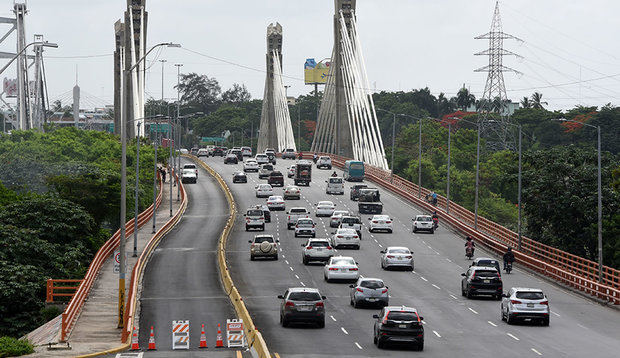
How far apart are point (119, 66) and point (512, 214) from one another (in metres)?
70.6

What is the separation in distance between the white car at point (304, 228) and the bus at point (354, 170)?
42.0 metres

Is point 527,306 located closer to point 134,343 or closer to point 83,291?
point 134,343

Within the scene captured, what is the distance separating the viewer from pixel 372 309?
43781 millimetres

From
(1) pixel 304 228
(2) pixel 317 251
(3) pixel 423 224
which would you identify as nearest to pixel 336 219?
(1) pixel 304 228

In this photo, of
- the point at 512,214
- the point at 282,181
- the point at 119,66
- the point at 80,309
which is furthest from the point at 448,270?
the point at 119,66

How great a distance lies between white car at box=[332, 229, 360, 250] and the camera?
6769 centimetres

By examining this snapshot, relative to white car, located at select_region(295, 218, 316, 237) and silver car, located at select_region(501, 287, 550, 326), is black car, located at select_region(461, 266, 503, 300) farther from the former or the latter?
white car, located at select_region(295, 218, 316, 237)

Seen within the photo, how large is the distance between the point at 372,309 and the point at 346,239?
943 inches

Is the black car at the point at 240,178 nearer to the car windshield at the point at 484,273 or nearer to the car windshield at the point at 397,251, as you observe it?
the car windshield at the point at 397,251

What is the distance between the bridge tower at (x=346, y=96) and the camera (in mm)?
138500

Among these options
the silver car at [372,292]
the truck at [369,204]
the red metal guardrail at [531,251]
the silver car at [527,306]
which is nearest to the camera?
the silver car at [527,306]

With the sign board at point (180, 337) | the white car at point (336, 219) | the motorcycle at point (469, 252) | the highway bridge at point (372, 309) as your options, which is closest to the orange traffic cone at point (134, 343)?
the sign board at point (180, 337)

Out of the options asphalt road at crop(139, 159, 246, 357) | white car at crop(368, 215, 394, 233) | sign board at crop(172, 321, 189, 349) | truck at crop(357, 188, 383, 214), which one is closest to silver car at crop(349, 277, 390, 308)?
asphalt road at crop(139, 159, 246, 357)

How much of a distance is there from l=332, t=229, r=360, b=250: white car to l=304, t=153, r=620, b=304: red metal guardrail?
9.15 m
